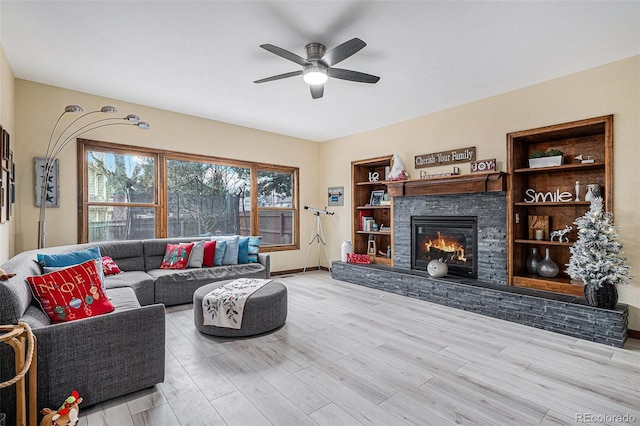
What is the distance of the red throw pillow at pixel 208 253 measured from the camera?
4773mm

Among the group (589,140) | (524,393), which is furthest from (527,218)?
(524,393)

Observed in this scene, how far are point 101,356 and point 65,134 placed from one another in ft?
11.2

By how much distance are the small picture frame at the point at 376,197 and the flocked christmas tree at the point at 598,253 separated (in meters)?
3.13

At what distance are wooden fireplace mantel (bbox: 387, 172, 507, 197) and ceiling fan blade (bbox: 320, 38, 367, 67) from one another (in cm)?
251

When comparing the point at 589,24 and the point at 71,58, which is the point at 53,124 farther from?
the point at 589,24

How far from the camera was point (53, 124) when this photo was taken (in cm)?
402

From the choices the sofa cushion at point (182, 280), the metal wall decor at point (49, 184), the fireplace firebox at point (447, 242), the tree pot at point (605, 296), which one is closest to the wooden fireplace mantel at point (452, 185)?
the fireplace firebox at point (447, 242)

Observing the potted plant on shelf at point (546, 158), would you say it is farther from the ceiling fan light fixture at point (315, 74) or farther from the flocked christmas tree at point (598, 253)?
the ceiling fan light fixture at point (315, 74)

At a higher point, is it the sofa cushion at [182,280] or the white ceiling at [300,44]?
the white ceiling at [300,44]

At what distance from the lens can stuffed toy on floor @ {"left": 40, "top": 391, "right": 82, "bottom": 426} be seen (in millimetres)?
1683

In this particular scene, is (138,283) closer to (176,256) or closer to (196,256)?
(176,256)

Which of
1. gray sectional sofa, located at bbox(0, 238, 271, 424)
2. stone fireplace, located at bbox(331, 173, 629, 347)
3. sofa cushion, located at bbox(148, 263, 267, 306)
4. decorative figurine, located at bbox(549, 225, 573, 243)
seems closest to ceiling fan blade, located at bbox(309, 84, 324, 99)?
stone fireplace, located at bbox(331, 173, 629, 347)

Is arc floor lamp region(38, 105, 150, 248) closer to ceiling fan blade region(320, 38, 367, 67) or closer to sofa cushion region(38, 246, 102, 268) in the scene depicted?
sofa cushion region(38, 246, 102, 268)

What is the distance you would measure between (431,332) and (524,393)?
1.12 meters
